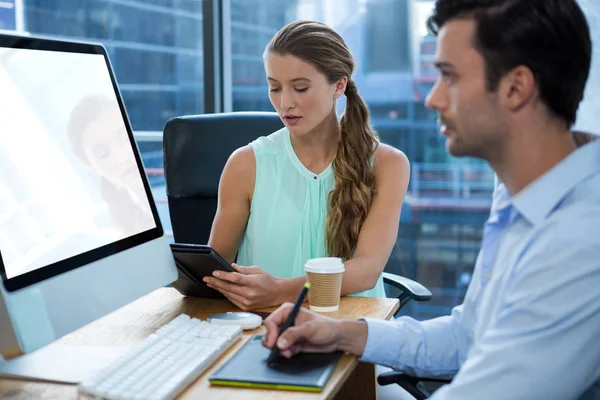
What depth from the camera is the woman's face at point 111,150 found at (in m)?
1.30

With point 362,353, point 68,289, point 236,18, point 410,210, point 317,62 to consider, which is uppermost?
point 236,18

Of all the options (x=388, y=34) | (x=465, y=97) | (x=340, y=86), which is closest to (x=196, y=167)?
(x=340, y=86)

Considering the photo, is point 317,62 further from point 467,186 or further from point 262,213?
point 467,186

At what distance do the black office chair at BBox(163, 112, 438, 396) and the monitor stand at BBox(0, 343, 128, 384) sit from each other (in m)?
0.86

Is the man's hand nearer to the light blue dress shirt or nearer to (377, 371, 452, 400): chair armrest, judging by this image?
(377, 371, 452, 400): chair armrest

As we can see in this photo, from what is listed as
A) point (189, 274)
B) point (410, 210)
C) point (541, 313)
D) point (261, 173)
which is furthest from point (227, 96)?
point (541, 313)

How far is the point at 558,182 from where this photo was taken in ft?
3.39

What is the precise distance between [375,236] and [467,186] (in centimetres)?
189

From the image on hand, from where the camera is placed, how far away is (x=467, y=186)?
3.57 meters

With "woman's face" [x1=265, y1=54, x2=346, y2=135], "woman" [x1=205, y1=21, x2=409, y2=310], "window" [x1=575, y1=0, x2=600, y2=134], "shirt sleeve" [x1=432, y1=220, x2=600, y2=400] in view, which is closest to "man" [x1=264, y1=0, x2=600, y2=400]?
"shirt sleeve" [x1=432, y1=220, x2=600, y2=400]

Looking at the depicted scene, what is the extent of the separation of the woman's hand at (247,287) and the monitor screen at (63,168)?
0.54ft

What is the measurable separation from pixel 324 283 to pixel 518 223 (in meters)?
0.43

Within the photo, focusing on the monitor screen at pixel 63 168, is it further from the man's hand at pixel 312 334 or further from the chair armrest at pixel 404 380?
the chair armrest at pixel 404 380

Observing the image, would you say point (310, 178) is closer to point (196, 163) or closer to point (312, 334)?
point (196, 163)
